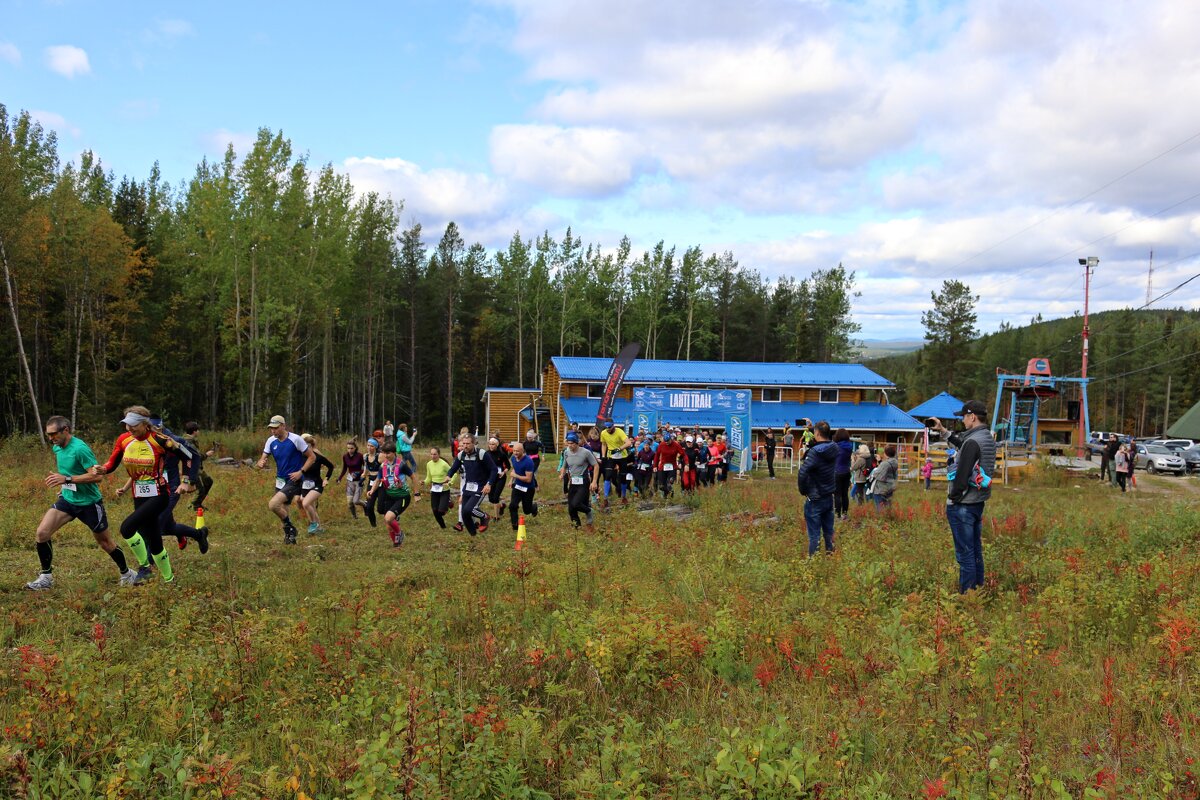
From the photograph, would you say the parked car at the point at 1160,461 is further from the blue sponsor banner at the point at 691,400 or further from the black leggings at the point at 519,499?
the black leggings at the point at 519,499

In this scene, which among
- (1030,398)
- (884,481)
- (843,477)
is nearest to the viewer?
(843,477)

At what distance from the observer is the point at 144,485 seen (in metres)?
8.23

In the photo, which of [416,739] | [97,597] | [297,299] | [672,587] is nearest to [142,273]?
[297,299]

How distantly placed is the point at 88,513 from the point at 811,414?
39039mm

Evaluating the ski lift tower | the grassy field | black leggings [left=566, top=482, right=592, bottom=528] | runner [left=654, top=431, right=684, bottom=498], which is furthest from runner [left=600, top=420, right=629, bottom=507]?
the ski lift tower

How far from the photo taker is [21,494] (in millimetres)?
14938

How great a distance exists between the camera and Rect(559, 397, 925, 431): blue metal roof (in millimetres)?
41375

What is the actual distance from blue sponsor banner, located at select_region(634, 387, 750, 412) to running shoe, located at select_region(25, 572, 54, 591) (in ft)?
72.4

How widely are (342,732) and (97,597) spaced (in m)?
4.95

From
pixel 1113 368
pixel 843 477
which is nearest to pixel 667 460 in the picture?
pixel 843 477

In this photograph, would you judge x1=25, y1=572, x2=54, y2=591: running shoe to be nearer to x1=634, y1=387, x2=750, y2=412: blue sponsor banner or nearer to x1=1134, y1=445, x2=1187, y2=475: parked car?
x1=634, y1=387, x2=750, y2=412: blue sponsor banner

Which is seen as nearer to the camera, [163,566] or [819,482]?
[163,566]

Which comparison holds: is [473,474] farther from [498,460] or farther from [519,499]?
[519,499]

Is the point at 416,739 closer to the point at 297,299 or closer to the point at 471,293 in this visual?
the point at 297,299
